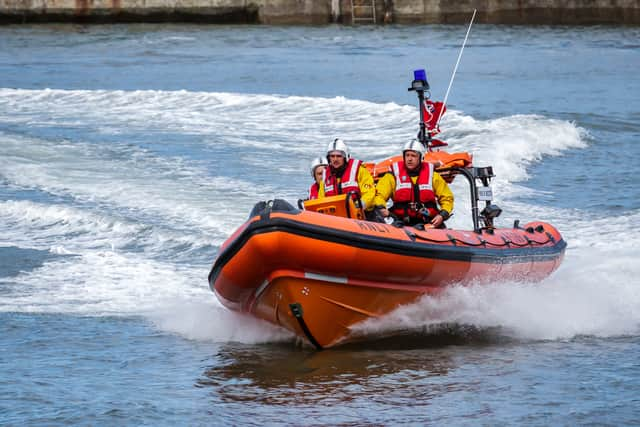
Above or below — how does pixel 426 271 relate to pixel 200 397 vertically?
above

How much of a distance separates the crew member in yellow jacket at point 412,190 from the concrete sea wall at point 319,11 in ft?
97.8

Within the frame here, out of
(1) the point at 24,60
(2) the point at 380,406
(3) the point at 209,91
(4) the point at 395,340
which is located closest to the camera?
(2) the point at 380,406

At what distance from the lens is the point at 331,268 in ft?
21.4

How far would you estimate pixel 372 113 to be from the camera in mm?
18641

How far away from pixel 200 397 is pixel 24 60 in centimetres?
2495

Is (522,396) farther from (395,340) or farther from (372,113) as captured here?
(372,113)

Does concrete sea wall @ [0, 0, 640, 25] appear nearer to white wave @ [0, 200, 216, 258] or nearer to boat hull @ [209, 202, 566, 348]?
white wave @ [0, 200, 216, 258]

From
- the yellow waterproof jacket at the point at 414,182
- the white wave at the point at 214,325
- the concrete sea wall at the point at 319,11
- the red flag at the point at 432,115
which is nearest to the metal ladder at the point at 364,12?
the concrete sea wall at the point at 319,11

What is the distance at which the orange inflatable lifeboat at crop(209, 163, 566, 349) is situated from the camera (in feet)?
21.0

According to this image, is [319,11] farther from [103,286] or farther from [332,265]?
[332,265]

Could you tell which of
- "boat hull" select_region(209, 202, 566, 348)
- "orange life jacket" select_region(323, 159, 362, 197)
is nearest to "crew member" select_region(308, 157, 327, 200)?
"orange life jacket" select_region(323, 159, 362, 197)

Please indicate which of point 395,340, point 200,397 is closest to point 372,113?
point 395,340

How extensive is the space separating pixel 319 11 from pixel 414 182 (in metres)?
30.4

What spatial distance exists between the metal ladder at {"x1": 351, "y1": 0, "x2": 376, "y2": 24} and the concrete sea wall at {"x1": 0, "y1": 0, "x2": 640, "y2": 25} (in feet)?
0.11
